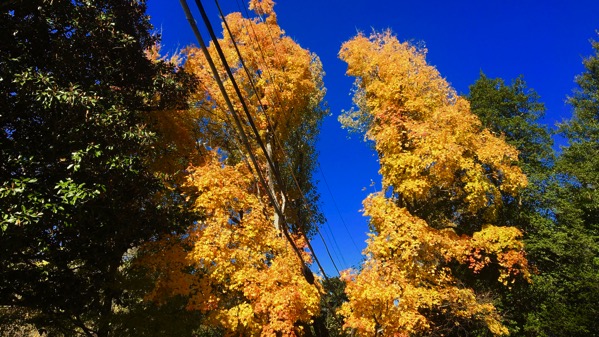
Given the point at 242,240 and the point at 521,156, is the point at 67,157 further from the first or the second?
the point at 521,156

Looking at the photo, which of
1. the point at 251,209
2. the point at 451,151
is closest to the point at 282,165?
the point at 251,209

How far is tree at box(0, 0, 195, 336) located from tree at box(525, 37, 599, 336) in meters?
16.3

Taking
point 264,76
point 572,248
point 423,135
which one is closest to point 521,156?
point 572,248

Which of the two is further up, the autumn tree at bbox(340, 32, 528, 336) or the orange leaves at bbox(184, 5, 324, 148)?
the orange leaves at bbox(184, 5, 324, 148)

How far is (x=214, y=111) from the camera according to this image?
15.6 metres

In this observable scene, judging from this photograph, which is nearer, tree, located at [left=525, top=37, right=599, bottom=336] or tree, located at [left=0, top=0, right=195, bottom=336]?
tree, located at [left=0, top=0, right=195, bottom=336]

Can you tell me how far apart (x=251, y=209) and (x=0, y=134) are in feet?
25.3

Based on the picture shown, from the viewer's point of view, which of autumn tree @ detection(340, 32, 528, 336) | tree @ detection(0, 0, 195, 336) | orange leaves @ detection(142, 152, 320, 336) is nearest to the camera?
tree @ detection(0, 0, 195, 336)

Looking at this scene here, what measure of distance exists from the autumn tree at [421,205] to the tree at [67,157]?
288 inches

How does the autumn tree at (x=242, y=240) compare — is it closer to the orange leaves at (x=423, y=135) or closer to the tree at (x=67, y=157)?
Result: the tree at (x=67, y=157)

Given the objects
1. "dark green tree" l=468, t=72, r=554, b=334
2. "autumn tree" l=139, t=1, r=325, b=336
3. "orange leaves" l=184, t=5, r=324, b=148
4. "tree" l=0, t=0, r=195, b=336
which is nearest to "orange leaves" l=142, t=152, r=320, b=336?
"autumn tree" l=139, t=1, r=325, b=336

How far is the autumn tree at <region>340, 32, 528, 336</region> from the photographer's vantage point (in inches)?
438

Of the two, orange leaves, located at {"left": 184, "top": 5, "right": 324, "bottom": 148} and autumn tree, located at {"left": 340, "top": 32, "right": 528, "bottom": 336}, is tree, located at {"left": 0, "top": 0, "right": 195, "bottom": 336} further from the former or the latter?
autumn tree, located at {"left": 340, "top": 32, "right": 528, "bottom": 336}

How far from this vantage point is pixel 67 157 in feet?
20.9
